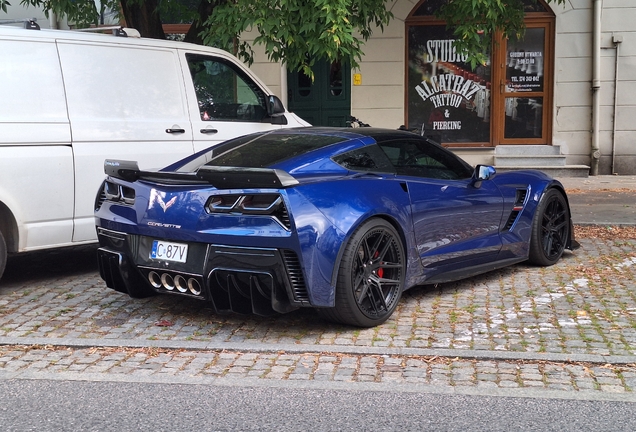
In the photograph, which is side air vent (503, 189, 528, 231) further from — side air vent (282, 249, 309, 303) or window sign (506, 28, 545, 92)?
window sign (506, 28, 545, 92)

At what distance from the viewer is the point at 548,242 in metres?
7.54

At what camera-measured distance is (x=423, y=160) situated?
647 cm

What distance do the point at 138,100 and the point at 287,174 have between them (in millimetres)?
2894

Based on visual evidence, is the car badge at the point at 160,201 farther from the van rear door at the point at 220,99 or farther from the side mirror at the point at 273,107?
the side mirror at the point at 273,107

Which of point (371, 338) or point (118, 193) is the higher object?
point (118, 193)

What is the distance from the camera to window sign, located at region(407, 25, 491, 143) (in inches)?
584

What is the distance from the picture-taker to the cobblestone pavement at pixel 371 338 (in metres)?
4.72

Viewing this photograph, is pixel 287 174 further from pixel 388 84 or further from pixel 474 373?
pixel 388 84

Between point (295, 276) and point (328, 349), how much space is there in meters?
0.52

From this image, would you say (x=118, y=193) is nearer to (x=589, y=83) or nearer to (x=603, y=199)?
(x=603, y=199)

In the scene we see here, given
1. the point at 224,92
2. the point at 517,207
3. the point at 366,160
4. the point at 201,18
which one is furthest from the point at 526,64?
the point at 366,160

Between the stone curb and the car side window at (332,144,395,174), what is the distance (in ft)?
4.51

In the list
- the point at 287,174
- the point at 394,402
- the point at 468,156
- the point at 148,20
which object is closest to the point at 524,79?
the point at 468,156

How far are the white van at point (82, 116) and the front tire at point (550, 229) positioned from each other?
10.3 ft
